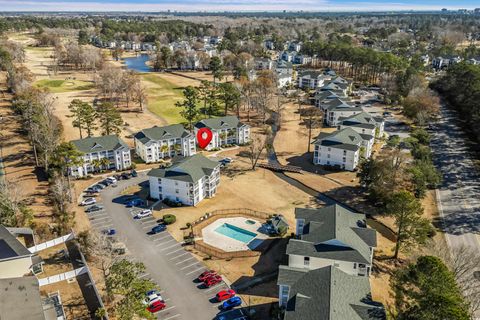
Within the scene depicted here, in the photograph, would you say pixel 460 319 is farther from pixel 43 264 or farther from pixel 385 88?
pixel 385 88

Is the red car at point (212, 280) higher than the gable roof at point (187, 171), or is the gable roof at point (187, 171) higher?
the gable roof at point (187, 171)

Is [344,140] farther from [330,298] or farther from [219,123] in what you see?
[330,298]

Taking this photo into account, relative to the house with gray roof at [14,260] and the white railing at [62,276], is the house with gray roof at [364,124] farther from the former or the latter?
the house with gray roof at [14,260]

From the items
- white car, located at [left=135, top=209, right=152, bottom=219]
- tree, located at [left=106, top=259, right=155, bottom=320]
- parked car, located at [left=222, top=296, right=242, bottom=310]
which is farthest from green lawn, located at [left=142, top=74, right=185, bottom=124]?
tree, located at [left=106, top=259, right=155, bottom=320]

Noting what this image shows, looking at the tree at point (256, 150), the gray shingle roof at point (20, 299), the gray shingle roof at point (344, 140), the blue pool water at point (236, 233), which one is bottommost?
the blue pool water at point (236, 233)

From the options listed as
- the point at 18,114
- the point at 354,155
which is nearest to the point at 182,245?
the point at 354,155

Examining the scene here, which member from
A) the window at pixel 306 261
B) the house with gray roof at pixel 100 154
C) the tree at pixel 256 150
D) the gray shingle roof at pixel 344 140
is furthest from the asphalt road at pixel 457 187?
the house with gray roof at pixel 100 154

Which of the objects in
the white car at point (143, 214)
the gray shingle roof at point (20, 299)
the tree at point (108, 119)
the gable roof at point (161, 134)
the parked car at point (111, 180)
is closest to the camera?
the gray shingle roof at point (20, 299)
